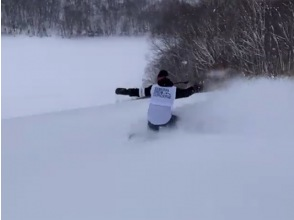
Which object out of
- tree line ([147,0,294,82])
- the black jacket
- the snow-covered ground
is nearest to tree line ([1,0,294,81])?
tree line ([147,0,294,82])

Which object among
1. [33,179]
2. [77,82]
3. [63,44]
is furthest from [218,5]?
[63,44]

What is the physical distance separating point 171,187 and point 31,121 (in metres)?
4.33

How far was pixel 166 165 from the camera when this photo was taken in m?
4.73

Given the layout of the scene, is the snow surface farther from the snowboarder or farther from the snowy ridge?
the snowboarder

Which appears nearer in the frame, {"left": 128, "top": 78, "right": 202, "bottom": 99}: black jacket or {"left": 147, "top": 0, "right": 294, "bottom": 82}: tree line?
{"left": 128, "top": 78, "right": 202, "bottom": 99}: black jacket

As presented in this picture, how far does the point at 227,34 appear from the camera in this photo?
2392 cm

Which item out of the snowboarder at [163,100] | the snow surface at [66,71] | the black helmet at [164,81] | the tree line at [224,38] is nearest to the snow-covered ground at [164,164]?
the snowboarder at [163,100]

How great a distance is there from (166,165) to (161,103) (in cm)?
139

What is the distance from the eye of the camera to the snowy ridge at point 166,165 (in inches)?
149

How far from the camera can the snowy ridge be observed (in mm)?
3775

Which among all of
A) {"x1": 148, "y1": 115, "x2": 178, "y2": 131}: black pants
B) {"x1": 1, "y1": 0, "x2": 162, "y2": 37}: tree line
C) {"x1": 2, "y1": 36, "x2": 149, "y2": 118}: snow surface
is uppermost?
{"x1": 148, "y1": 115, "x2": 178, "y2": 131}: black pants

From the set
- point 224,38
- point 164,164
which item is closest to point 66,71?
point 224,38

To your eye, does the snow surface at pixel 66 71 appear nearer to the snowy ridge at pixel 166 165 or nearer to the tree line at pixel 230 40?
the tree line at pixel 230 40

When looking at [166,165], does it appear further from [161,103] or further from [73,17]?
[73,17]
